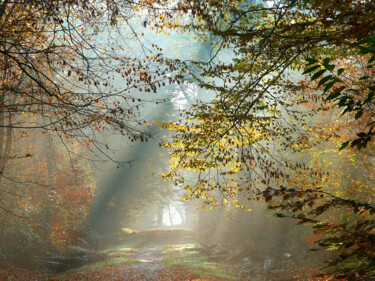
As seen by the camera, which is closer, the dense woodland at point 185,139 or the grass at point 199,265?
the dense woodland at point 185,139

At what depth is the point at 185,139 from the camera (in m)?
8.67

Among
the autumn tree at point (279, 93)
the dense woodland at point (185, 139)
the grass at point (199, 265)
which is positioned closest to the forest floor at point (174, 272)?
the grass at point (199, 265)

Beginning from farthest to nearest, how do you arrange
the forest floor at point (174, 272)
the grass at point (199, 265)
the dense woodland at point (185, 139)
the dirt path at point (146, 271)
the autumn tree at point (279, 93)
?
the grass at point (199, 265) → the dirt path at point (146, 271) → the forest floor at point (174, 272) → the dense woodland at point (185, 139) → the autumn tree at point (279, 93)

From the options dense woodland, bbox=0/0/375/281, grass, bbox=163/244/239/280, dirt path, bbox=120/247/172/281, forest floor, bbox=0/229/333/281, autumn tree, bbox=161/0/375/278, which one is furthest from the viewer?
grass, bbox=163/244/239/280

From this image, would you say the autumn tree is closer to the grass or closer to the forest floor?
the forest floor

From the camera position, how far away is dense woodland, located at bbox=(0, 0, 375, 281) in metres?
6.90

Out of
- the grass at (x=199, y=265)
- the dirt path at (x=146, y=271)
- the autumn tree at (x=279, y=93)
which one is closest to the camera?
the autumn tree at (x=279, y=93)

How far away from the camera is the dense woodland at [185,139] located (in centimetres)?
690

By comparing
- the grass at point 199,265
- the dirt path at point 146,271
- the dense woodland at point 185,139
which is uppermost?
the dense woodland at point 185,139

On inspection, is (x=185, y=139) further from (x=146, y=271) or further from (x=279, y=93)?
(x=146, y=271)

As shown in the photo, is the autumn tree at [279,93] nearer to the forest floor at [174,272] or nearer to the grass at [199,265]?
the forest floor at [174,272]

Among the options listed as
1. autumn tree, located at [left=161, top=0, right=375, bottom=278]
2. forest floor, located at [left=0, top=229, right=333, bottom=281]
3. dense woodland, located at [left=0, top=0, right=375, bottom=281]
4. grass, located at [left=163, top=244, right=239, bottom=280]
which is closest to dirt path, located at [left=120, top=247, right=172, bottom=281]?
forest floor, located at [left=0, top=229, right=333, bottom=281]

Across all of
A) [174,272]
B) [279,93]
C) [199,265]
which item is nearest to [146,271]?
[174,272]

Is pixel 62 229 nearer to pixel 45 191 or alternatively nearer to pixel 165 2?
pixel 45 191
